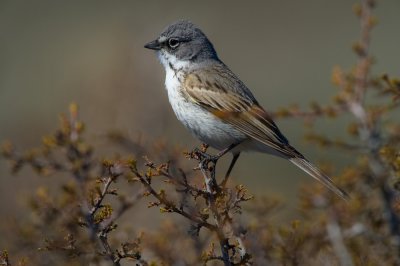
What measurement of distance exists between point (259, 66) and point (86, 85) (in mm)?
11650

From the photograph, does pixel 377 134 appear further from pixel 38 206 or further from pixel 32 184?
pixel 32 184

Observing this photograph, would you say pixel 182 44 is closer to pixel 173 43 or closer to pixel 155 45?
pixel 173 43

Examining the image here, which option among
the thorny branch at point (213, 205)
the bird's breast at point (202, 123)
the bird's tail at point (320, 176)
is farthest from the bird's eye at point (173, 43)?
the thorny branch at point (213, 205)

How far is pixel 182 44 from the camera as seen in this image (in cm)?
745

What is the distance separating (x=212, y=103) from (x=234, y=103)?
0.37 meters

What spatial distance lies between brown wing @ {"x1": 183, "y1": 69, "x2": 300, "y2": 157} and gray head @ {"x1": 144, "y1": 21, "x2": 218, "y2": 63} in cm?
31

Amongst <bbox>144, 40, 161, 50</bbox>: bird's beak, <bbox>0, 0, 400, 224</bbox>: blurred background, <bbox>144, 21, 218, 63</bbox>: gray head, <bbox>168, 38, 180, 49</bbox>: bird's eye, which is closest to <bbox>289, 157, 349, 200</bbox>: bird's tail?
<bbox>144, 21, 218, 63</bbox>: gray head

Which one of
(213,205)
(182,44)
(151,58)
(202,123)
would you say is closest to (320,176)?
(202,123)

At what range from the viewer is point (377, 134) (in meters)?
3.94

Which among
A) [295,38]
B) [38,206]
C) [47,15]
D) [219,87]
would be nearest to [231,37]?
[295,38]

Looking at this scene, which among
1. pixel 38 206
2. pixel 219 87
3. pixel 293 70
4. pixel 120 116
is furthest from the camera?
pixel 293 70

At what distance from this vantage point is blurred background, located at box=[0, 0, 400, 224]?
10805 millimetres

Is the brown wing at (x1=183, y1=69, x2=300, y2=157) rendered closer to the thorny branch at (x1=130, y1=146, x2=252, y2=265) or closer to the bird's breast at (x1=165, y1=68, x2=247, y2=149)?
the bird's breast at (x1=165, y1=68, x2=247, y2=149)

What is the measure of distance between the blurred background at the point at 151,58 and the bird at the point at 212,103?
2.23 meters
